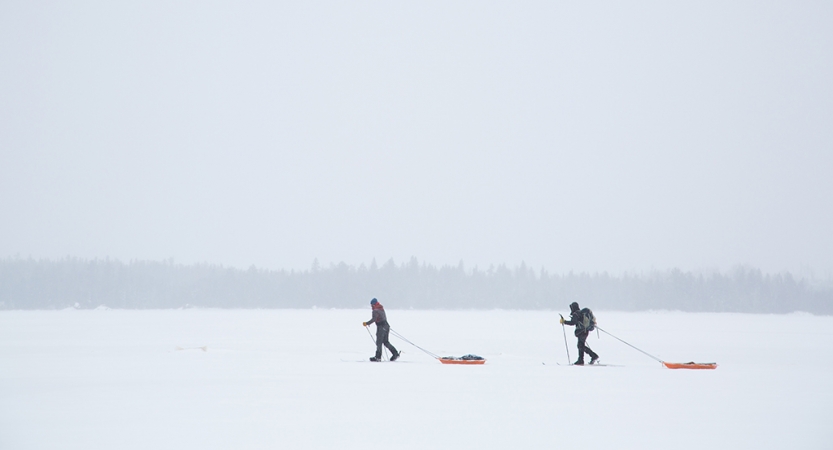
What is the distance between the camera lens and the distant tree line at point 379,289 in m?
110

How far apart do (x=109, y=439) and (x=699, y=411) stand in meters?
7.27

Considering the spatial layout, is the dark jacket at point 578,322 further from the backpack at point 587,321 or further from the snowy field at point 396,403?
the snowy field at point 396,403

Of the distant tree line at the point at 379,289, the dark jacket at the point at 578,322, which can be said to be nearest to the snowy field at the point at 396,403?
the dark jacket at the point at 578,322

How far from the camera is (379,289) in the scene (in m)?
128

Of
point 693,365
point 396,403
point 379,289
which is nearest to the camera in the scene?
point 396,403

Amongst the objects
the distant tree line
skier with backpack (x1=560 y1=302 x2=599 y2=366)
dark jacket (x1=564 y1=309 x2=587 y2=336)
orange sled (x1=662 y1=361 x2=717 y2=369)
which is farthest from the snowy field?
the distant tree line

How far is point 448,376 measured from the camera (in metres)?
15.0

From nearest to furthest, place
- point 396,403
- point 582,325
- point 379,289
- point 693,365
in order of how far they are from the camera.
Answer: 1. point 396,403
2. point 693,365
3. point 582,325
4. point 379,289

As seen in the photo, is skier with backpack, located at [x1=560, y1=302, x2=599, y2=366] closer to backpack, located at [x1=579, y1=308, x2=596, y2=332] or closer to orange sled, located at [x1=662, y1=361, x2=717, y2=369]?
backpack, located at [x1=579, y1=308, x2=596, y2=332]

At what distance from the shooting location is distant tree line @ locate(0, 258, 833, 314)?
10994cm

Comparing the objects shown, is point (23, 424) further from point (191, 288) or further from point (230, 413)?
point (191, 288)

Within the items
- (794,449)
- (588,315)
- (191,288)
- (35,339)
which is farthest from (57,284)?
(794,449)

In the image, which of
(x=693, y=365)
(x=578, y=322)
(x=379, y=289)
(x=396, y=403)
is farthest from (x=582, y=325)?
(x=379, y=289)

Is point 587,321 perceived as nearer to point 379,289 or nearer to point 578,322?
point 578,322
